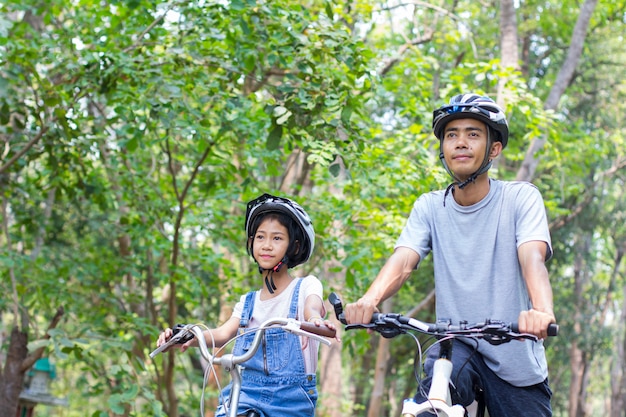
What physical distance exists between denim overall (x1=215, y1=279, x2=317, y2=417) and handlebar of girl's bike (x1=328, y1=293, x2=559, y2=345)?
0.97m

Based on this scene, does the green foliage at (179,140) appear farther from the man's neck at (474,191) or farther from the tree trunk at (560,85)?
the man's neck at (474,191)

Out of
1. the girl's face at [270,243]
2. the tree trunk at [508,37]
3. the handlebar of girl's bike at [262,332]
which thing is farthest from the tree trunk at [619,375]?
the handlebar of girl's bike at [262,332]

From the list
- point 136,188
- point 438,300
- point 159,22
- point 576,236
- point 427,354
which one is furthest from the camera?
point 576,236

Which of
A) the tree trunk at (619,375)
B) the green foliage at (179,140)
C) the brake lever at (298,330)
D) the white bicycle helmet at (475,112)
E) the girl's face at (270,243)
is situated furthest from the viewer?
the tree trunk at (619,375)

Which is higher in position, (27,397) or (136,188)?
(136,188)

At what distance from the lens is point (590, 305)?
1039 inches

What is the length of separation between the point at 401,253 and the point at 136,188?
6.28 meters

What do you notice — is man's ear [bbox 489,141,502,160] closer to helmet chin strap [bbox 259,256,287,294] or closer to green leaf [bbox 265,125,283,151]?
helmet chin strap [bbox 259,256,287,294]

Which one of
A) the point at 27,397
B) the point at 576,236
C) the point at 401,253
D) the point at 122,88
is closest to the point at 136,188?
the point at 122,88

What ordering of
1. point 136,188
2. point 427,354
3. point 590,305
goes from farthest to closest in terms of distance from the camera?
point 590,305
point 136,188
point 427,354

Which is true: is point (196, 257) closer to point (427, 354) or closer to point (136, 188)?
point (136, 188)

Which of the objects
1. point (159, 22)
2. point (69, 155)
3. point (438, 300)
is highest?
point (159, 22)

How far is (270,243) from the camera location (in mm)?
4398

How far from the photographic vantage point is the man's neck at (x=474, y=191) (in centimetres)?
383
